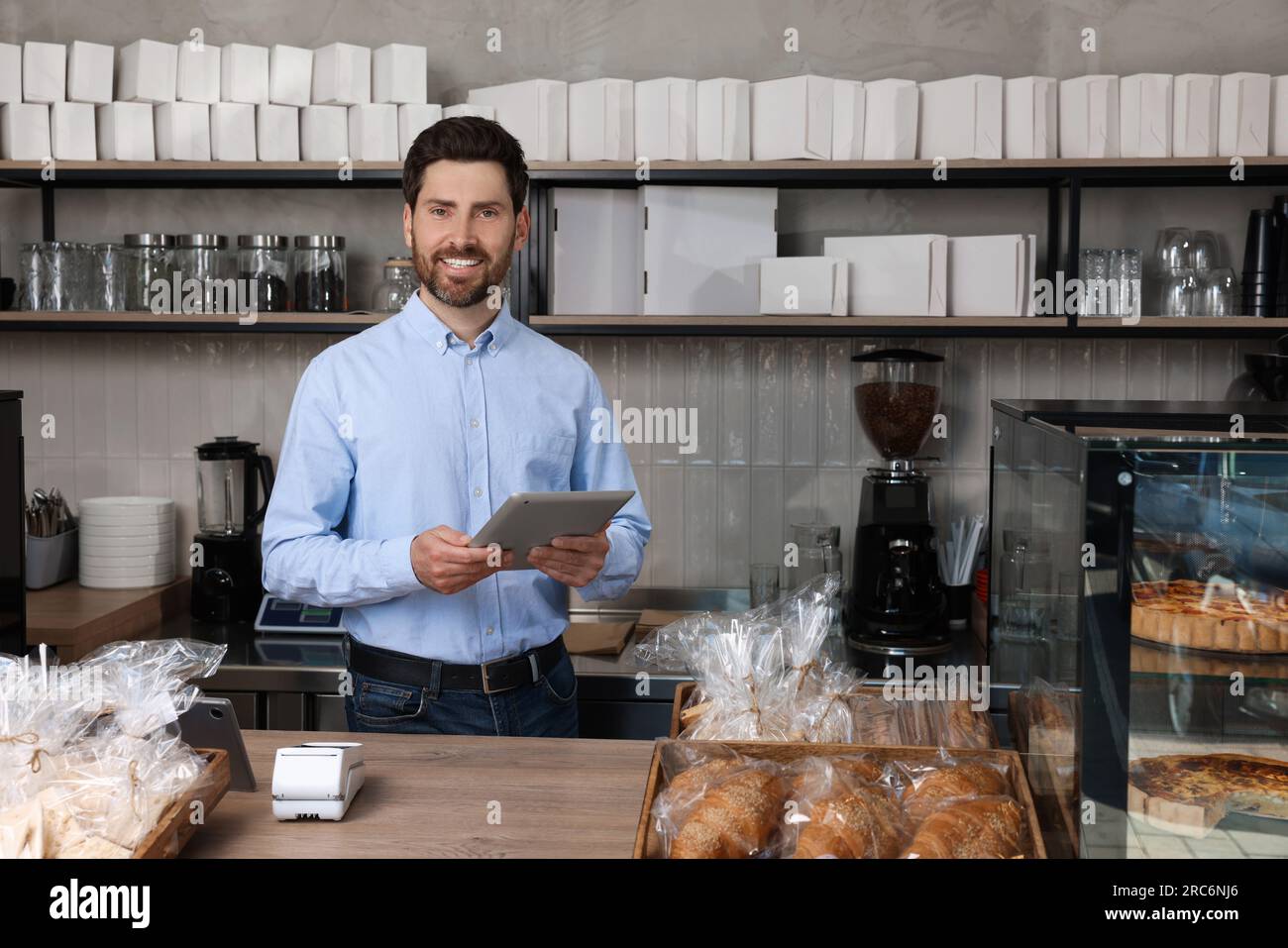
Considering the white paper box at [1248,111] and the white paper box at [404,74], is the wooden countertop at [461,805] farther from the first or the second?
the white paper box at [1248,111]

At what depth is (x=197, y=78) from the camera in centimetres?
312

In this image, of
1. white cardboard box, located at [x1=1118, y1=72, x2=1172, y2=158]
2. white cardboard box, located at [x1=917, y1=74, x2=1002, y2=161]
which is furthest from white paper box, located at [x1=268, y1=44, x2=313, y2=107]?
white cardboard box, located at [x1=1118, y1=72, x2=1172, y2=158]

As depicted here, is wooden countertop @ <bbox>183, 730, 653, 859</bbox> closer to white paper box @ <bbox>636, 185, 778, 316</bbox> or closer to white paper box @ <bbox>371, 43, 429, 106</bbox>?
white paper box @ <bbox>636, 185, 778, 316</bbox>

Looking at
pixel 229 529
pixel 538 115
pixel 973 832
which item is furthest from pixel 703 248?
pixel 973 832

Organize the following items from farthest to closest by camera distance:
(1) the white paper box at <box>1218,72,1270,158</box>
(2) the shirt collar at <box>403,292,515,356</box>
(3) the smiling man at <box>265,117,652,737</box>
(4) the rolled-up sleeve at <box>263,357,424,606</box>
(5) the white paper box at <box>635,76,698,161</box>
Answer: (5) the white paper box at <box>635,76,698,161</box> → (1) the white paper box at <box>1218,72,1270,158</box> → (2) the shirt collar at <box>403,292,515,356</box> → (3) the smiling man at <box>265,117,652,737</box> → (4) the rolled-up sleeve at <box>263,357,424,606</box>

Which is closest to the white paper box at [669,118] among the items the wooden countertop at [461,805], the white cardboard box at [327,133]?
the white cardboard box at [327,133]

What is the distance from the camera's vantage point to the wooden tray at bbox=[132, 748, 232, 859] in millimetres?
1211

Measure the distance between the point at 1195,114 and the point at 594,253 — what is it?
1466 mm

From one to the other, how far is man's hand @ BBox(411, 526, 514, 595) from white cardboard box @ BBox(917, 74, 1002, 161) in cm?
177

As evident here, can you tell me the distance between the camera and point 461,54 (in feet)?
10.8

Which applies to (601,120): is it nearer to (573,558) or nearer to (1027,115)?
(1027,115)
